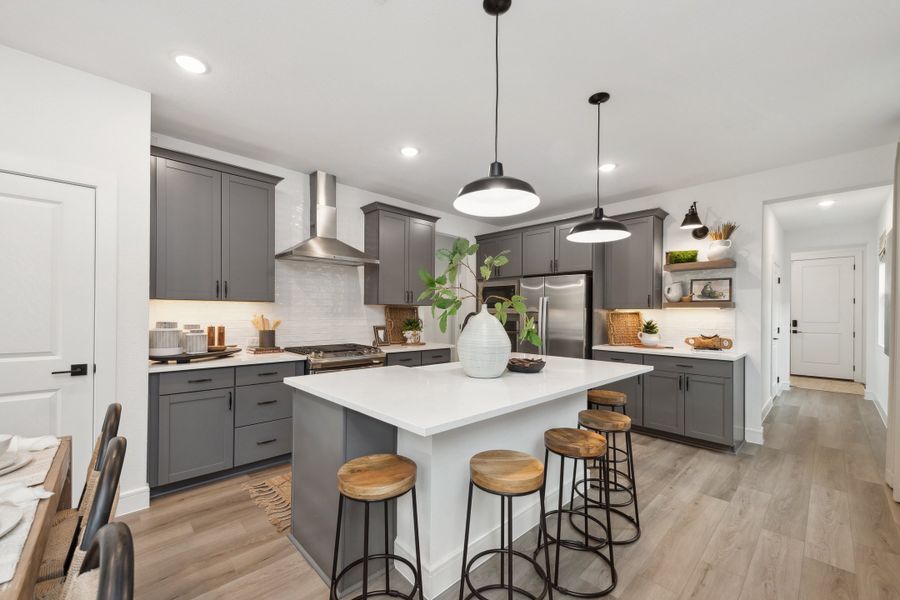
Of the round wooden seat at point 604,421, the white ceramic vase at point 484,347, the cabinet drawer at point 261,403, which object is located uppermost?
the white ceramic vase at point 484,347

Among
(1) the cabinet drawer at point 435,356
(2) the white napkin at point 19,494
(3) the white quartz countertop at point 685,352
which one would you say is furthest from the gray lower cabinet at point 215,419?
(3) the white quartz countertop at point 685,352

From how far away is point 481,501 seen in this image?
6.66 ft

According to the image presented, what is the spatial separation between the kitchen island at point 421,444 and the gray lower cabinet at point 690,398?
6.59 feet

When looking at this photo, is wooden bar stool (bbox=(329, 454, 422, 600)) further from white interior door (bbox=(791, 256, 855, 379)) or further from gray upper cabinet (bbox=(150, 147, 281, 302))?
white interior door (bbox=(791, 256, 855, 379))

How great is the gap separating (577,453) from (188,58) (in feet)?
9.71

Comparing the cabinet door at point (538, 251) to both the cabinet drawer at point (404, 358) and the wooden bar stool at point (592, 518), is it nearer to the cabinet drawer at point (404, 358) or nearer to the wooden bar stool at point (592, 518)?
the cabinet drawer at point (404, 358)

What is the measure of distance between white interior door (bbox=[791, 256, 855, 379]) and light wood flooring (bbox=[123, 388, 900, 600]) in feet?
14.5

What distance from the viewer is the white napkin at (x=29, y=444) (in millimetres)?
1341

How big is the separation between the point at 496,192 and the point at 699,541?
2.23 meters

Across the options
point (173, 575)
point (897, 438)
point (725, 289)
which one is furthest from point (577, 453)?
point (725, 289)

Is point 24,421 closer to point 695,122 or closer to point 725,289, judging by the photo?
point 695,122

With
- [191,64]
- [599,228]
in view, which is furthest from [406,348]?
[191,64]

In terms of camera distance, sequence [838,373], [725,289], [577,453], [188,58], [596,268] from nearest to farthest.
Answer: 1. [577,453]
2. [188,58]
3. [725,289]
4. [596,268]
5. [838,373]

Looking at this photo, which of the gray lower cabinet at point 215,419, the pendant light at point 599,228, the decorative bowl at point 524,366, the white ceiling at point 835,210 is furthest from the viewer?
the white ceiling at point 835,210
